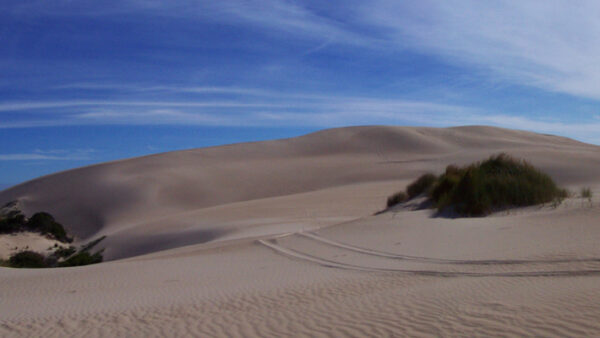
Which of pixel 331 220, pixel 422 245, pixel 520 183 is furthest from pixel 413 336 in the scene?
pixel 331 220

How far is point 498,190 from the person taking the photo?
14.9 m

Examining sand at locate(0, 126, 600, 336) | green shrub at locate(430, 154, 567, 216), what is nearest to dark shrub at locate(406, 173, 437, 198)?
sand at locate(0, 126, 600, 336)

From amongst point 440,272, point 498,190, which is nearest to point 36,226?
point 498,190

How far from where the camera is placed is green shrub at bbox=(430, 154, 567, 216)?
14.4 meters

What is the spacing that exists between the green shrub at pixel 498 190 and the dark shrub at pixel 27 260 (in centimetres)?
1556

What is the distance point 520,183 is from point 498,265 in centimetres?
751

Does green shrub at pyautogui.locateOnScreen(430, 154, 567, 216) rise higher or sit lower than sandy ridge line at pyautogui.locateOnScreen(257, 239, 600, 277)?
higher

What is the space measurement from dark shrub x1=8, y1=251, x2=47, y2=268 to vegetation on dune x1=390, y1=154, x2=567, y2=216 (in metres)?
15.5

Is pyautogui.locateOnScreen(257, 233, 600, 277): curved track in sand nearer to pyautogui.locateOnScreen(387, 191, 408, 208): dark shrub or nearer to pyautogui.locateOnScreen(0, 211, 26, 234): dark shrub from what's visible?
pyautogui.locateOnScreen(387, 191, 408, 208): dark shrub

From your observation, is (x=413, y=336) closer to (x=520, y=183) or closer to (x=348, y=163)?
(x=520, y=183)

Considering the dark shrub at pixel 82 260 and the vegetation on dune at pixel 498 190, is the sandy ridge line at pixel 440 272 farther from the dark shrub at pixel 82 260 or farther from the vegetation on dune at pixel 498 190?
the dark shrub at pixel 82 260

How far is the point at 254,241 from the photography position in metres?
14.7

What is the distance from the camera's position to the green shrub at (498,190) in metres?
14.4

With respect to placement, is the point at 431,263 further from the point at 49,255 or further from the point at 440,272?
the point at 49,255
